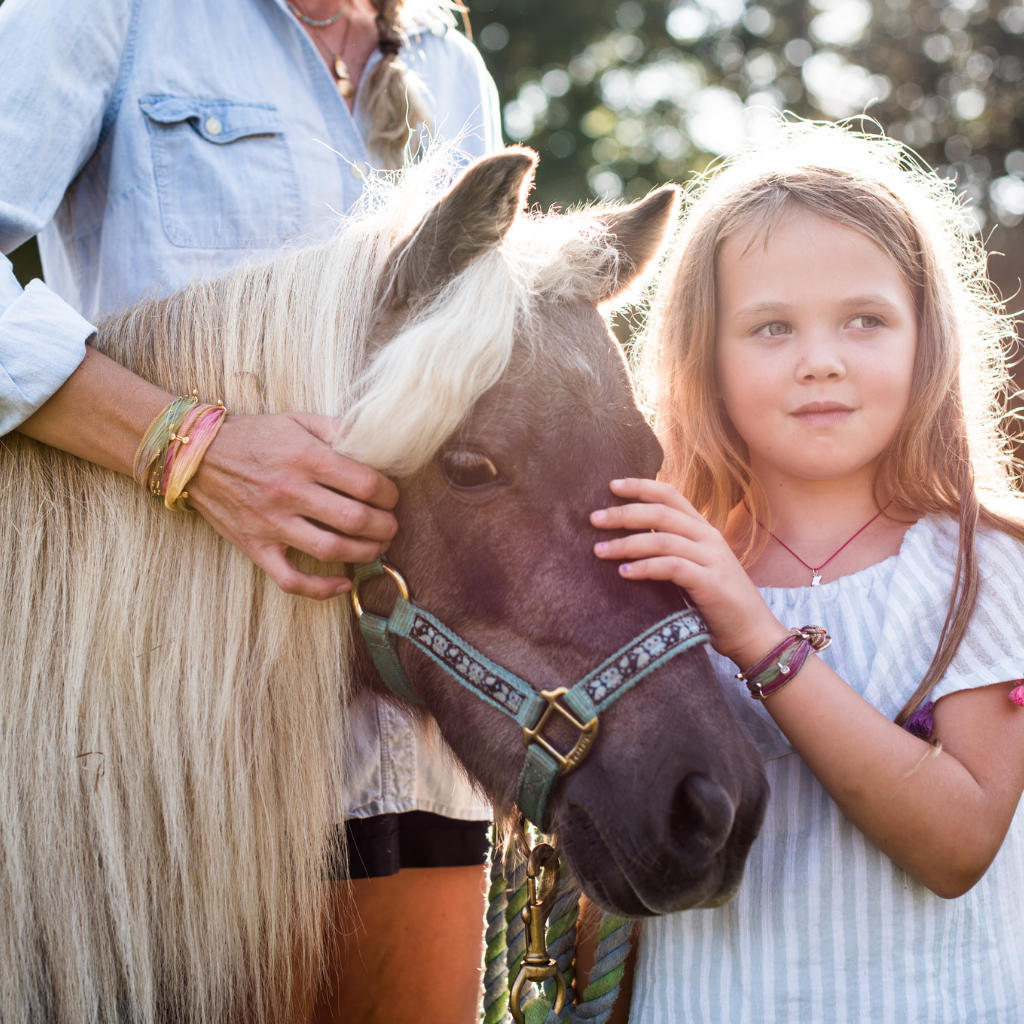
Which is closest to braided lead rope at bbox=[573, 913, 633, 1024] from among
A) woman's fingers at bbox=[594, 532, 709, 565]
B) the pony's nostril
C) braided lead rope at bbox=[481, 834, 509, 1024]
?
braided lead rope at bbox=[481, 834, 509, 1024]

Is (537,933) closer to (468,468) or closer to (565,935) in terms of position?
(565,935)

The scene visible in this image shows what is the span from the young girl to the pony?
0.17m

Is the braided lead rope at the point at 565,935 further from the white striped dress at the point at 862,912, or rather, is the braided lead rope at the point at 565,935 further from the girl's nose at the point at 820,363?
the girl's nose at the point at 820,363

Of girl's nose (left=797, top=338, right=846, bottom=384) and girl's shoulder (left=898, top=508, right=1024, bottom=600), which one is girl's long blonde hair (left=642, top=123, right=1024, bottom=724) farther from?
girl's nose (left=797, top=338, right=846, bottom=384)

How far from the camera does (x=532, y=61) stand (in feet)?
43.5

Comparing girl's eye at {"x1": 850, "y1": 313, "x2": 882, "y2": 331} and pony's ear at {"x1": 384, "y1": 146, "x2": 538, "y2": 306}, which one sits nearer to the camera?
pony's ear at {"x1": 384, "y1": 146, "x2": 538, "y2": 306}

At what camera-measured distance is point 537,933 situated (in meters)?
1.53

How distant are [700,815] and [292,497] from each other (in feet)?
2.56

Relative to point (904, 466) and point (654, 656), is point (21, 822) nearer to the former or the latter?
point (654, 656)

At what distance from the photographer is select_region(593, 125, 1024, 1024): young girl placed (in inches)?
53.9

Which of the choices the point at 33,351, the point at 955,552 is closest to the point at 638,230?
the point at 955,552

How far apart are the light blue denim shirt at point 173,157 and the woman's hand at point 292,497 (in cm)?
33

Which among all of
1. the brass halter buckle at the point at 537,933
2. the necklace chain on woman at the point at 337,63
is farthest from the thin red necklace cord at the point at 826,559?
the necklace chain on woman at the point at 337,63

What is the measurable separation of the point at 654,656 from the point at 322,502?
1.88 ft
